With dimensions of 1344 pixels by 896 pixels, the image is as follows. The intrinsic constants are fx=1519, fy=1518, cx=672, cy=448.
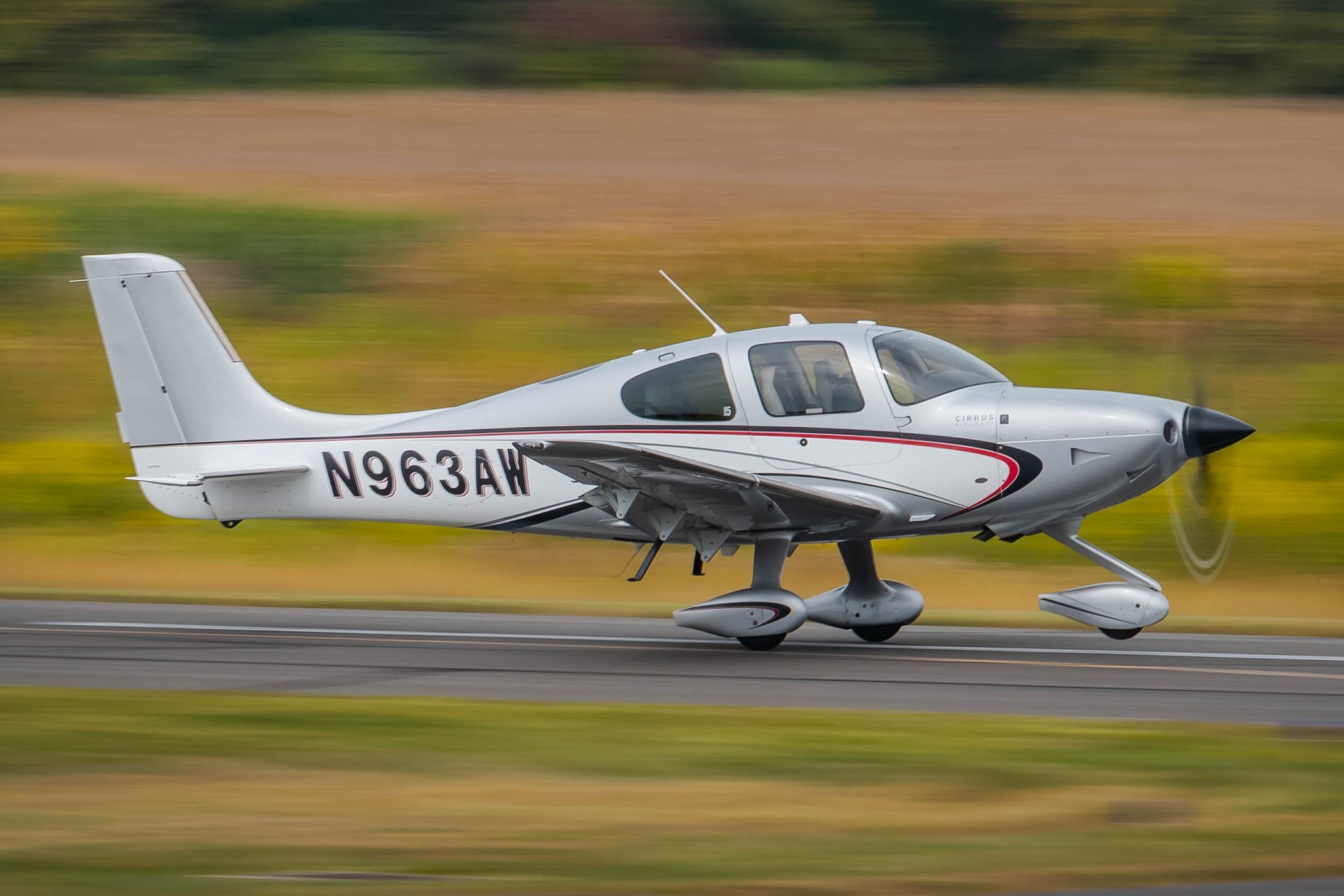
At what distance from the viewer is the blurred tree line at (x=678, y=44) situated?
2525 centimetres

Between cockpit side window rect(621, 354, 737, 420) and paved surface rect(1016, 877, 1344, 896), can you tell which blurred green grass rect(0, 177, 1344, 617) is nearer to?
cockpit side window rect(621, 354, 737, 420)

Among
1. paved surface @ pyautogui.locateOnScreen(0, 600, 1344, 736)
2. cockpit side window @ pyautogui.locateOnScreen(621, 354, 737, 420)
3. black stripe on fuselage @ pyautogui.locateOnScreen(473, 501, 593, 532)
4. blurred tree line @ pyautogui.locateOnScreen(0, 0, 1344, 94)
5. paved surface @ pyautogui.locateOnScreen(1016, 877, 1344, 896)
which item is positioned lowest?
paved surface @ pyautogui.locateOnScreen(1016, 877, 1344, 896)

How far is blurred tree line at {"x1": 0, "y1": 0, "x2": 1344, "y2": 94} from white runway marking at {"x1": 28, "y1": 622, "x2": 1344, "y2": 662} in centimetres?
1760

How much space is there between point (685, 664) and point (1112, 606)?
8.67ft

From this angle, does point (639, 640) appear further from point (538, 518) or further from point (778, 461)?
point (778, 461)

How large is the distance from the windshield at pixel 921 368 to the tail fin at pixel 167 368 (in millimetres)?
4040

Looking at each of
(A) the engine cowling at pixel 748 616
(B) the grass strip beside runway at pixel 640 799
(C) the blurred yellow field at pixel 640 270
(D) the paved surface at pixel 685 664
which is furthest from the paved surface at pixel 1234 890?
(C) the blurred yellow field at pixel 640 270

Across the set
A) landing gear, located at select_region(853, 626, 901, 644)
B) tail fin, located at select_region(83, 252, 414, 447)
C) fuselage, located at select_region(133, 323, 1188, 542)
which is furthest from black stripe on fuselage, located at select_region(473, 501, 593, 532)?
landing gear, located at select_region(853, 626, 901, 644)

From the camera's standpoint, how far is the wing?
28.5ft

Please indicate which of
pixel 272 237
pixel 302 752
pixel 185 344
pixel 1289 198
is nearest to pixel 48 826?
pixel 302 752

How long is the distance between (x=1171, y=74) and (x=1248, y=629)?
55.5ft

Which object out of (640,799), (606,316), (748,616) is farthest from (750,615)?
(606,316)

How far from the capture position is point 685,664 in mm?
9188

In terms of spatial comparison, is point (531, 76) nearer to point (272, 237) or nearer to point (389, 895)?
point (272, 237)
